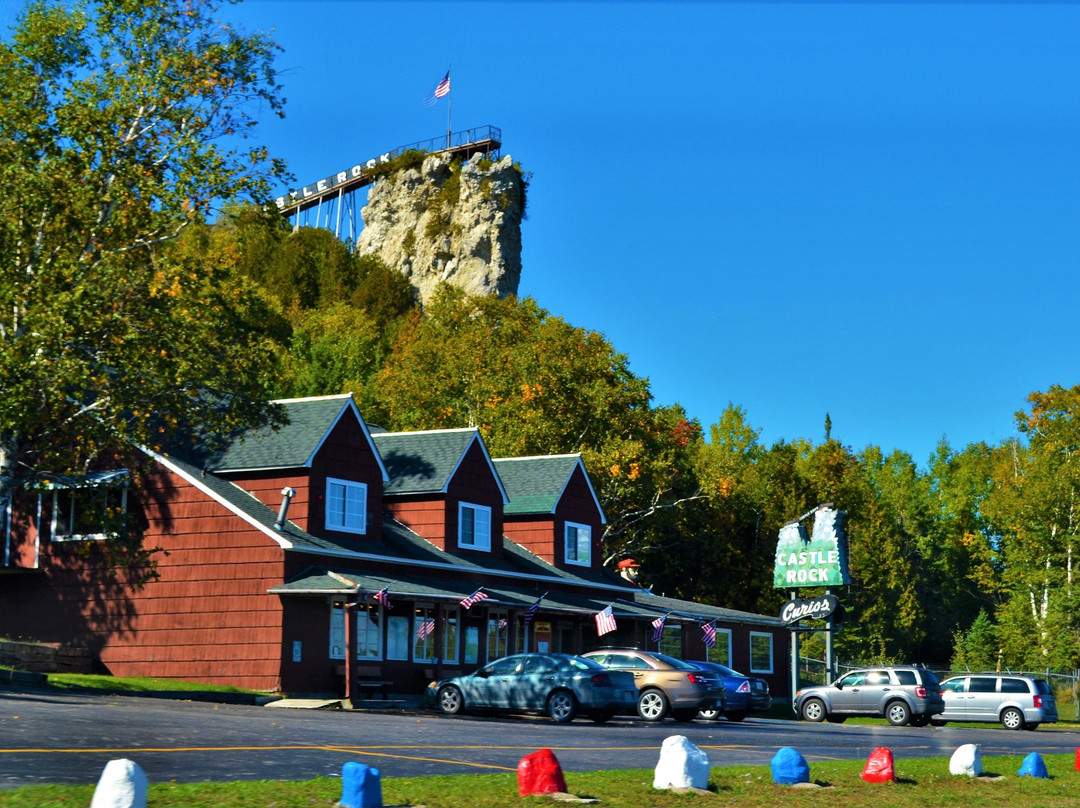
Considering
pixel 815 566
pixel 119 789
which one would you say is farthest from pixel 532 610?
pixel 119 789

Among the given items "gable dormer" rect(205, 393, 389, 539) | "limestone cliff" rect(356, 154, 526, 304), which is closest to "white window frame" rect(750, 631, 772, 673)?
"gable dormer" rect(205, 393, 389, 539)

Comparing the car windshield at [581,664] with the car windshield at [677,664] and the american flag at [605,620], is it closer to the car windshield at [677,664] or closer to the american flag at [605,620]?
the car windshield at [677,664]

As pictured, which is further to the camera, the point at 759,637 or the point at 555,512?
the point at 759,637

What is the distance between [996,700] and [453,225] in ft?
258

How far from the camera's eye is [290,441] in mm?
37031

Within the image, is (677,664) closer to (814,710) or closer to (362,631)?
(362,631)

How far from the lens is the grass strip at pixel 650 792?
11719mm

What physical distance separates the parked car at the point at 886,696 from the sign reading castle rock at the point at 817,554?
6908 mm

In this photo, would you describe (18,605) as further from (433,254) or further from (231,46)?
(433,254)

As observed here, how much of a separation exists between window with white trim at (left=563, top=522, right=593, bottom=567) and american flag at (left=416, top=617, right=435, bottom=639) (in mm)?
10198

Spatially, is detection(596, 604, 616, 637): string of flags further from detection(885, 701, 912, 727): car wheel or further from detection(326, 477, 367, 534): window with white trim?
detection(885, 701, 912, 727): car wheel

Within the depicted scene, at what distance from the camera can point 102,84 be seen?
1299 inches

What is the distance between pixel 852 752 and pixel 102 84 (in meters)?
23.5

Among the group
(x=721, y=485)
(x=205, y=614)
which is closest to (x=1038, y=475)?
(x=721, y=485)
